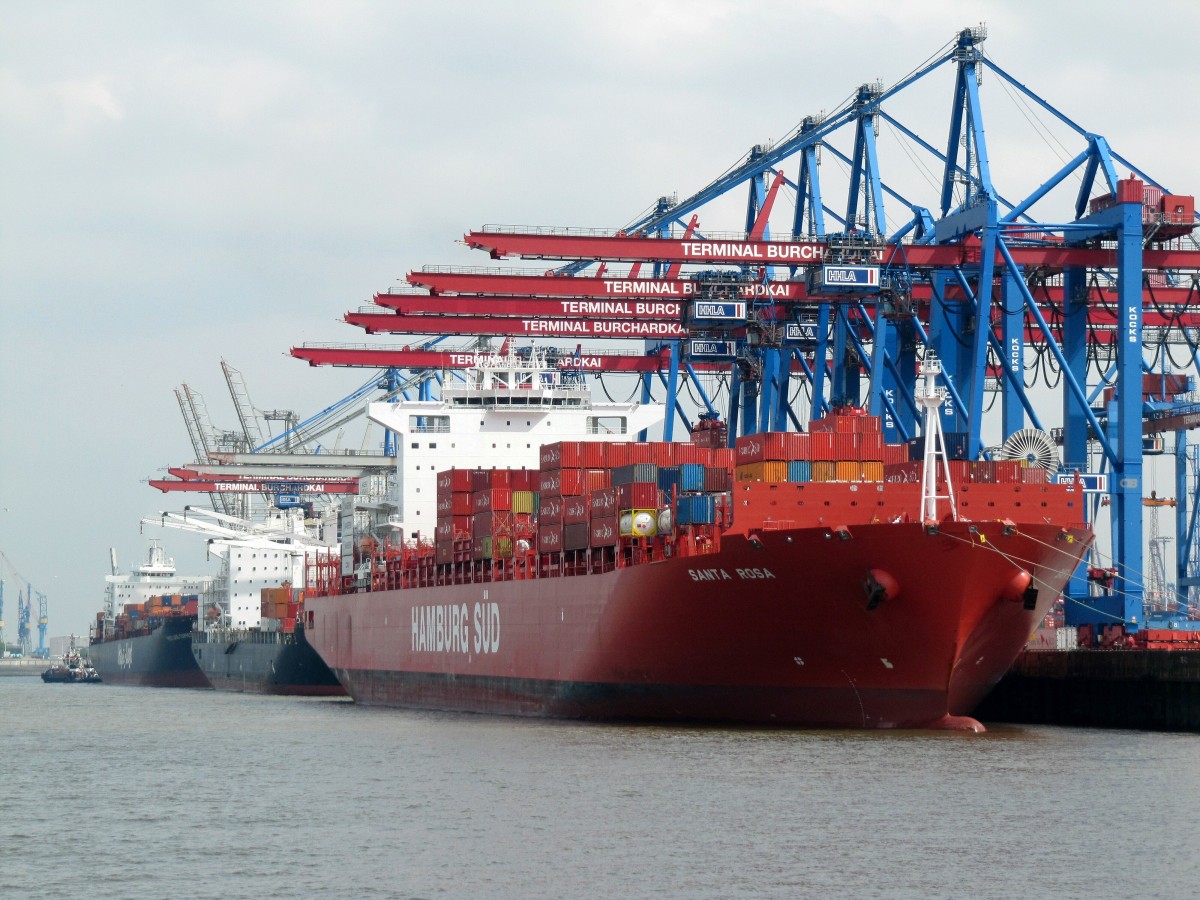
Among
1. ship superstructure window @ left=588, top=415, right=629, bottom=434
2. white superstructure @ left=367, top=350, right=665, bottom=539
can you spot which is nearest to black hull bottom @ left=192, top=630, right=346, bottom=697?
white superstructure @ left=367, top=350, right=665, bottom=539

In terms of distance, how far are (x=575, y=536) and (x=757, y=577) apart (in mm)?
6569

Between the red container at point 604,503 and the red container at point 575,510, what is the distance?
505 mm

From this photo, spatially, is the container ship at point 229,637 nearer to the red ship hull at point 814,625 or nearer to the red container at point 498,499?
the red container at point 498,499

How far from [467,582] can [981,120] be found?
53.7 ft

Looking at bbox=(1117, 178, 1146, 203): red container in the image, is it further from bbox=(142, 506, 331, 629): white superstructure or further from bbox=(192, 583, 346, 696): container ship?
bbox=(142, 506, 331, 629): white superstructure

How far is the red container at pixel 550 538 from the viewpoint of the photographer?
35.5 metres

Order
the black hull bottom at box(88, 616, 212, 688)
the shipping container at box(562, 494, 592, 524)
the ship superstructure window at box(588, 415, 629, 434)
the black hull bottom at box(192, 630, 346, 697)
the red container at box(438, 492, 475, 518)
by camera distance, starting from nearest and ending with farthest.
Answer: the shipping container at box(562, 494, 592, 524) → the red container at box(438, 492, 475, 518) → the ship superstructure window at box(588, 415, 629, 434) → the black hull bottom at box(192, 630, 346, 697) → the black hull bottom at box(88, 616, 212, 688)

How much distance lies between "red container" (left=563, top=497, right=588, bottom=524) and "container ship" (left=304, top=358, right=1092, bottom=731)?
0.07 m

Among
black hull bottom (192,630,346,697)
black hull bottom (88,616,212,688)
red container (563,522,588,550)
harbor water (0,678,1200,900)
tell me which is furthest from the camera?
black hull bottom (88,616,212,688)

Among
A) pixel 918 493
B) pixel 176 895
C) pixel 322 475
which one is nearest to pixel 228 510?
pixel 322 475

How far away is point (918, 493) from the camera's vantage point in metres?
30.2

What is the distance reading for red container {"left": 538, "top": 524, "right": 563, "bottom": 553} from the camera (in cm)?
3550

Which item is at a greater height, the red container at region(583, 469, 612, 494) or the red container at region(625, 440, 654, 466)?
the red container at region(625, 440, 654, 466)

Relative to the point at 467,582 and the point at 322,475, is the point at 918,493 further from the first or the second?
the point at 322,475
